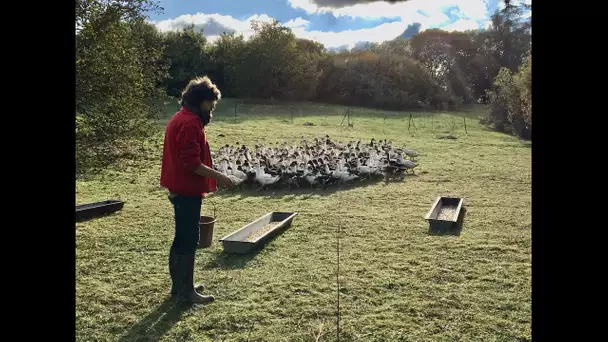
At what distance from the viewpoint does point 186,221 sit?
167 inches

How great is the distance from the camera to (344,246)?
6621 mm

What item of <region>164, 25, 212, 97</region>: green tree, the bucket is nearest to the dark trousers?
the bucket

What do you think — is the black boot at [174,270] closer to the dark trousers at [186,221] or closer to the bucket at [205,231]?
the dark trousers at [186,221]

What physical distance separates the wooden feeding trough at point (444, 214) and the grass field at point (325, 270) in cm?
21

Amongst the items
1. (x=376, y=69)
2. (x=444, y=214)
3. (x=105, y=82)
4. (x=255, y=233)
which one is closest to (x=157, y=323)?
(x=255, y=233)

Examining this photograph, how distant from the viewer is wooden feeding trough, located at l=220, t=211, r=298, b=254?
19.9 ft

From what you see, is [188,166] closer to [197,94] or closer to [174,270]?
[197,94]

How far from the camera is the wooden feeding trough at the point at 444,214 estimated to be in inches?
284

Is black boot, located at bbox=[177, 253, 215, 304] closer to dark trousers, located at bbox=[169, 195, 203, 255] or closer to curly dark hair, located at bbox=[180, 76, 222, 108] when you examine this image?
dark trousers, located at bbox=[169, 195, 203, 255]

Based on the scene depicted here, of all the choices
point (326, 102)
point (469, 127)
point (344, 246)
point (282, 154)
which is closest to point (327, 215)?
point (344, 246)

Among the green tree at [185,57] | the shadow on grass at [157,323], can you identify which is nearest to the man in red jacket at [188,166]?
the shadow on grass at [157,323]

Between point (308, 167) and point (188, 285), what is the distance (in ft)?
21.5
